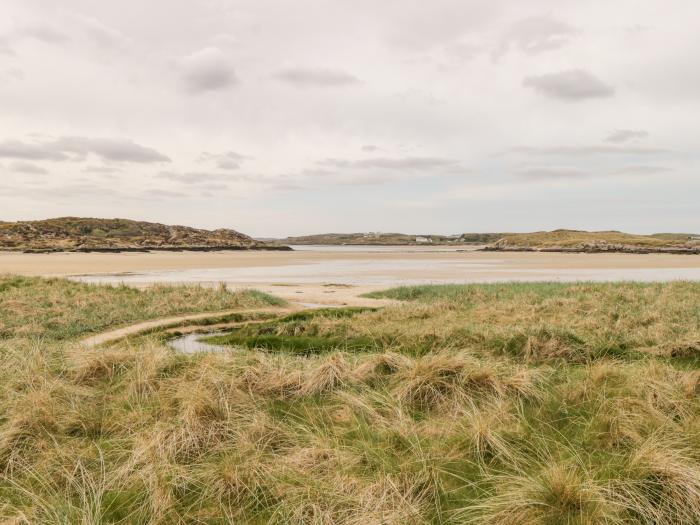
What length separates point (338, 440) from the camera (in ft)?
17.8

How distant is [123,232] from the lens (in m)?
144

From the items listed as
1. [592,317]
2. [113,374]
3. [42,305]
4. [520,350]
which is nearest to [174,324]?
[42,305]

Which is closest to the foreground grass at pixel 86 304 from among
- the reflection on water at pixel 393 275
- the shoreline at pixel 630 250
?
the reflection on water at pixel 393 275

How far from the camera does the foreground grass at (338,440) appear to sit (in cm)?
416

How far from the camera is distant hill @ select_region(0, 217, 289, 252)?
3996 inches

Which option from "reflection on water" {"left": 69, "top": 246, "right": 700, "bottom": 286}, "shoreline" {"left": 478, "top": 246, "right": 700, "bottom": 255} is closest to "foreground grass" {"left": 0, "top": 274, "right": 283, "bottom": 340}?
"reflection on water" {"left": 69, "top": 246, "right": 700, "bottom": 286}

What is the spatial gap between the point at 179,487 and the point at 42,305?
20.6m

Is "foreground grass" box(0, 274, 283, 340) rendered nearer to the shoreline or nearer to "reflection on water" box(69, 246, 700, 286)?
"reflection on water" box(69, 246, 700, 286)

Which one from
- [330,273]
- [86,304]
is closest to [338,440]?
[86,304]

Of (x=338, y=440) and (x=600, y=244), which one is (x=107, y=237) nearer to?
(x=600, y=244)

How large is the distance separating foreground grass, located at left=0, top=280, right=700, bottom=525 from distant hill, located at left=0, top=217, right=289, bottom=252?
96.4 m

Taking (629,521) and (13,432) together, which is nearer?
(629,521)

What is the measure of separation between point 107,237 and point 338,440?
142m

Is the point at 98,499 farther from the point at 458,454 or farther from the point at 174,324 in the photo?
the point at 174,324
